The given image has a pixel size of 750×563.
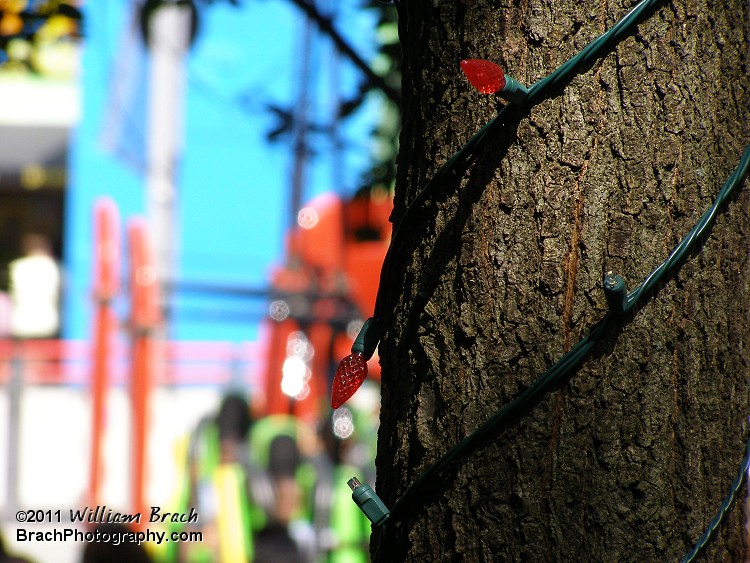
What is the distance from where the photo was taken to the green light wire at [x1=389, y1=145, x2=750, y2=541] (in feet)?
3.76

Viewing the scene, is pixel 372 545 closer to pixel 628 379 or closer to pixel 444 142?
pixel 628 379

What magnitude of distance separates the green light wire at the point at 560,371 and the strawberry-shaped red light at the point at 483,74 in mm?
302

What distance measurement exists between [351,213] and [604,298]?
15.0ft

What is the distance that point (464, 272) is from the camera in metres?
1.21

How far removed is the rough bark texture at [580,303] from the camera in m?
1.16

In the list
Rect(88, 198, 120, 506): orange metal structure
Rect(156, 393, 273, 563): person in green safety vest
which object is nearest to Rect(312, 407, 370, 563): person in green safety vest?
Rect(156, 393, 273, 563): person in green safety vest

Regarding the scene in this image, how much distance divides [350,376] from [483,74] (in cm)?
43

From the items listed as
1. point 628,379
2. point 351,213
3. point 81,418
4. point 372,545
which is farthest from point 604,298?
point 81,418

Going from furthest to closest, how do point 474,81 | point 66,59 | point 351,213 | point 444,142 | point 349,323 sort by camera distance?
1. point 66,59
2. point 349,323
3. point 351,213
4. point 444,142
5. point 474,81

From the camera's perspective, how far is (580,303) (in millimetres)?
1165

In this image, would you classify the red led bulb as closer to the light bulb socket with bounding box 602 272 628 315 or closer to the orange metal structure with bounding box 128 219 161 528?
the light bulb socket with bounding box 602 272 628 315

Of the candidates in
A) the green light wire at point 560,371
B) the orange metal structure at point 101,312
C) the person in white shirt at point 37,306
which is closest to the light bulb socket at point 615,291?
the green light wire at point 560,371

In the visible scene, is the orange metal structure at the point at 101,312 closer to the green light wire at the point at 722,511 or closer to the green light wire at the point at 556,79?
the green light wire at the point at 556,79

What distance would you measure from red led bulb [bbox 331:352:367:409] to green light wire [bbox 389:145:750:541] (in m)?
0.15
